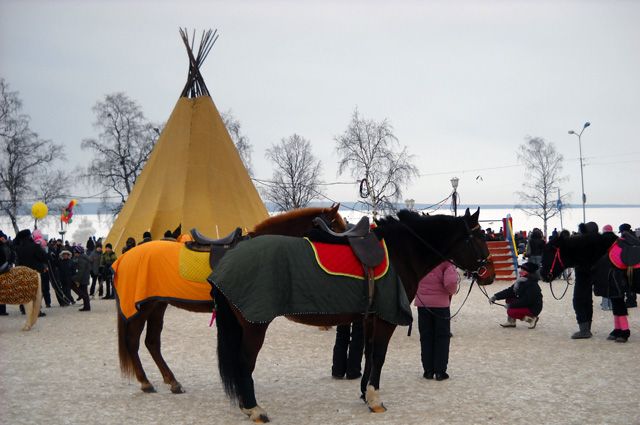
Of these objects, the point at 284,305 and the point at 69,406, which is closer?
the point at 284,305

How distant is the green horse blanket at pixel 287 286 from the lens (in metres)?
5.73

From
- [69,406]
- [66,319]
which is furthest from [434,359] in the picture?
[66,319]

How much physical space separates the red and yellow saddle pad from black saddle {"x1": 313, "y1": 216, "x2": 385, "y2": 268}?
0.07 metres

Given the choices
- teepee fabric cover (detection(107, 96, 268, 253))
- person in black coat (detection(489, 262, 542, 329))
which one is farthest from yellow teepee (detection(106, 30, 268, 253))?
person in black coat (detection(489, 262, 542, 329))

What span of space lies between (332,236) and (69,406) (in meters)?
3.20

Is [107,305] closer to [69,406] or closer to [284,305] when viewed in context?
[69,406]

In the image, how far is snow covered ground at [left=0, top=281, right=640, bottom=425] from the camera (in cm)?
600

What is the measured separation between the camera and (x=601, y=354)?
8.99 meters

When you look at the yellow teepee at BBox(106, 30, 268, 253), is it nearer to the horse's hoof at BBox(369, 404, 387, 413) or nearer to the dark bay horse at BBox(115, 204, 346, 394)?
the dark bay horse at BBox(115, 204, 346, 394)

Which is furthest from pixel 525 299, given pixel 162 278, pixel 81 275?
pixel 81 275

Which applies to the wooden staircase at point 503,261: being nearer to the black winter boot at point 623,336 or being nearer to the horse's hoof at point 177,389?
the black winter boot at point 623,336

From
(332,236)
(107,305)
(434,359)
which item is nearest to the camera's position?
(332,236)

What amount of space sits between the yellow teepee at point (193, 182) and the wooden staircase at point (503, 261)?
9.07m

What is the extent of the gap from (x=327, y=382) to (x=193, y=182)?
16.2m
